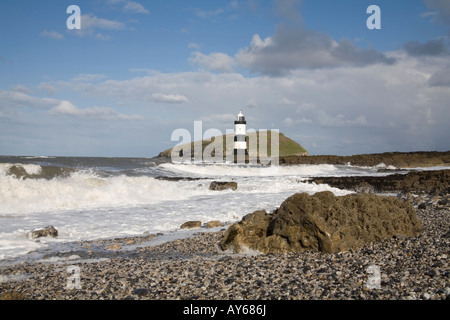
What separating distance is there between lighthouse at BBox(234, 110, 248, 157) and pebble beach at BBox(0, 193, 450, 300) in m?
47.7

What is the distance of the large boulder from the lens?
6.22 metres

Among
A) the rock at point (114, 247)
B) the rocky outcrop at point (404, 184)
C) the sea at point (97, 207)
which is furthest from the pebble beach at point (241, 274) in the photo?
the rocky outcrop at point (404, 184)

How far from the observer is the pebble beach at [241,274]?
428cm

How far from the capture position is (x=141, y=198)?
1584 cm

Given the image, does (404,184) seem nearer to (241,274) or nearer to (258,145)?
(241,274)

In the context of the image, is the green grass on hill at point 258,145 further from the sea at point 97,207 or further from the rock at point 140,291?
the rock at point 140,291

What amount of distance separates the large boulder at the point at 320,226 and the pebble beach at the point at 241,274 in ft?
0.61

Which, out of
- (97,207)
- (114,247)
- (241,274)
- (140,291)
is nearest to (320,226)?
(241,274)

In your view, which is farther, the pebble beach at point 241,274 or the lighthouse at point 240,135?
the lighthouse at point 240,135

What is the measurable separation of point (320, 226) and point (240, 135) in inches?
1933

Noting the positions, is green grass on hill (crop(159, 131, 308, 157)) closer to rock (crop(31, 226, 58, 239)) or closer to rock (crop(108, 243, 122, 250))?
rock (crop(31, 226, 58, 239))
